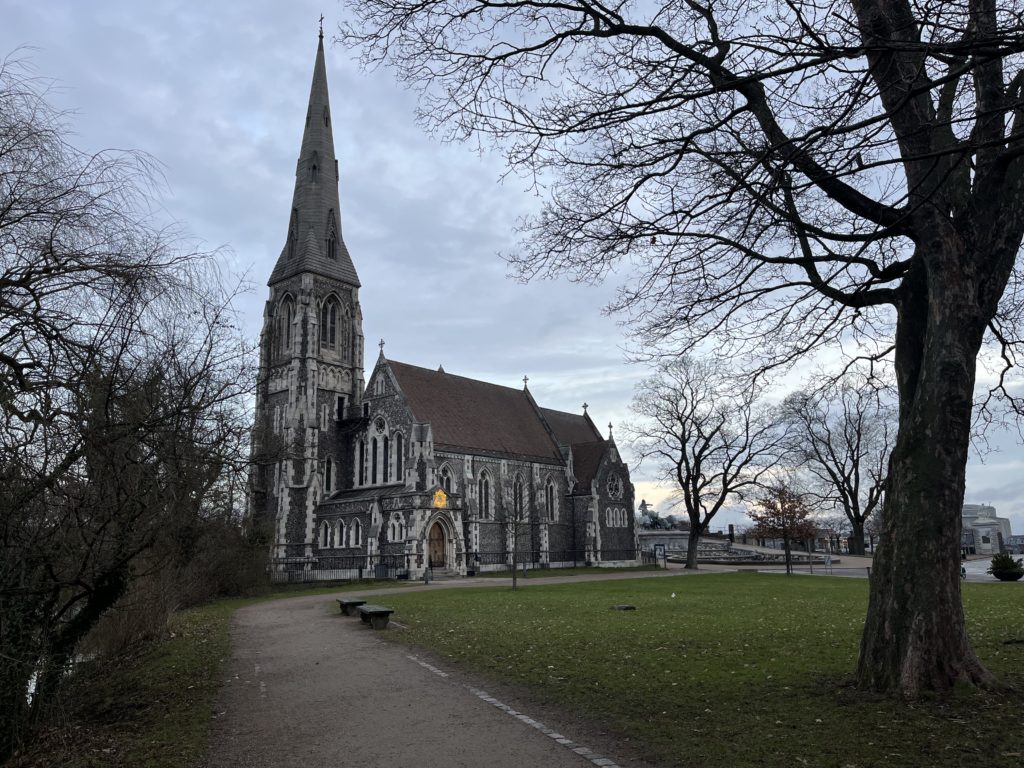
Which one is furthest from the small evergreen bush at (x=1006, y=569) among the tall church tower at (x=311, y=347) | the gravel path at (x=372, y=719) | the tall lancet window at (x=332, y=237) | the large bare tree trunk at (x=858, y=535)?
the tall lancet window at (x=332, y=237)

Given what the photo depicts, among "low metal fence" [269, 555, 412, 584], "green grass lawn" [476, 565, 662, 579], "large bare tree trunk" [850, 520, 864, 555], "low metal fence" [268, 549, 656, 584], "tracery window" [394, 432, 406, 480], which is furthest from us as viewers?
"large bare tree trunk" [850, 520, 864, 555]

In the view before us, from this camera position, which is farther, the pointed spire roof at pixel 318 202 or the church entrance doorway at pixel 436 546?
the pointed spire roof at pixel 318 202

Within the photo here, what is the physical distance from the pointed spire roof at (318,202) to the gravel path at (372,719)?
38087 mm

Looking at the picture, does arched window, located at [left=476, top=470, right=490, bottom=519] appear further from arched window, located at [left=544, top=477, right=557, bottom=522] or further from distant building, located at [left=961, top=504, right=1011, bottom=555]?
distant building, located at [left=961, top=504, right=1011, bottom=555]

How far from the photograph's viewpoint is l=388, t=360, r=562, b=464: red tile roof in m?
42.2

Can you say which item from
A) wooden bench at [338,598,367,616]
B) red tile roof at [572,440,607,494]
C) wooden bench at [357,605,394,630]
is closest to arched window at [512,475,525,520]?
red tile roof at [572,440,607,494]

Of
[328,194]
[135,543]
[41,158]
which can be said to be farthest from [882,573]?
[328,194]

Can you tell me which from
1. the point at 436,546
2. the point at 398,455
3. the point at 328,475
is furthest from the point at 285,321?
the point at 436,546

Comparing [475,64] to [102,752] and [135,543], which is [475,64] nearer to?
[135,543]

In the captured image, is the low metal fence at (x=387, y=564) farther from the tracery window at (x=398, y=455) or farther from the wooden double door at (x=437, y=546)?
the tracery window at (x=398, y=455)

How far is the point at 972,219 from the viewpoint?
8195mm

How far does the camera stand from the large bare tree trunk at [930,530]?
291 inches

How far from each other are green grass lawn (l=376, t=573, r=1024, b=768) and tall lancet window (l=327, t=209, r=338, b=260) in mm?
33558

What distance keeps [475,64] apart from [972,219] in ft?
18.8
